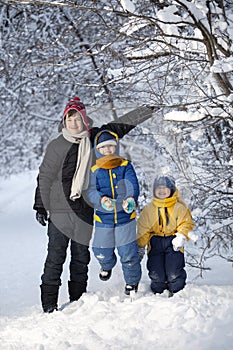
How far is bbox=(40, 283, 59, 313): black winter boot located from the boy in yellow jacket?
799 mm

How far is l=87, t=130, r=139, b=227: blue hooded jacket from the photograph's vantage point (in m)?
4.38

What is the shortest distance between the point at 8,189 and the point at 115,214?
38.5ft

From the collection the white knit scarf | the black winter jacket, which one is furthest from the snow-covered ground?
the white knit scarf

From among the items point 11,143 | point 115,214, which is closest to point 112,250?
point 115,214

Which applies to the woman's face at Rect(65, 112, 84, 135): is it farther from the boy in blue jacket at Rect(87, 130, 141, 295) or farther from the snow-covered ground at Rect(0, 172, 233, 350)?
the snow-covered ground at Rect(0, 172, 233, 350)

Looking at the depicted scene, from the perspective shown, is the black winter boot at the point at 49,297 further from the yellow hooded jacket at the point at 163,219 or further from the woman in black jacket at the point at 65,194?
the yellow hooded jacket at the point at 163,219

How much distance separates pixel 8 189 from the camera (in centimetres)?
1569

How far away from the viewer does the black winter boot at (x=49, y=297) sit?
4.50 metres

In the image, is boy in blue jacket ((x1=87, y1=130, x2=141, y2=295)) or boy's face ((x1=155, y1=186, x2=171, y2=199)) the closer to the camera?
boy in blue jacket ((x1=87, y1=130, x2=141, y2=295))

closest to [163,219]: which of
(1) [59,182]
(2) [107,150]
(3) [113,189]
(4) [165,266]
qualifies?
(4) [165,266]

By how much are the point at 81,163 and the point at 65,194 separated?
Result: 0.92 ft

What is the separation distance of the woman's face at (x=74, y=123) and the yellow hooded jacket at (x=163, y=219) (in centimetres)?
87

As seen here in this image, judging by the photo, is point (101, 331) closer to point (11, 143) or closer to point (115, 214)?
point (115, 214)

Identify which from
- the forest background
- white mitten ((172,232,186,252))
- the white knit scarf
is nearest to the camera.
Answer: the forest background
